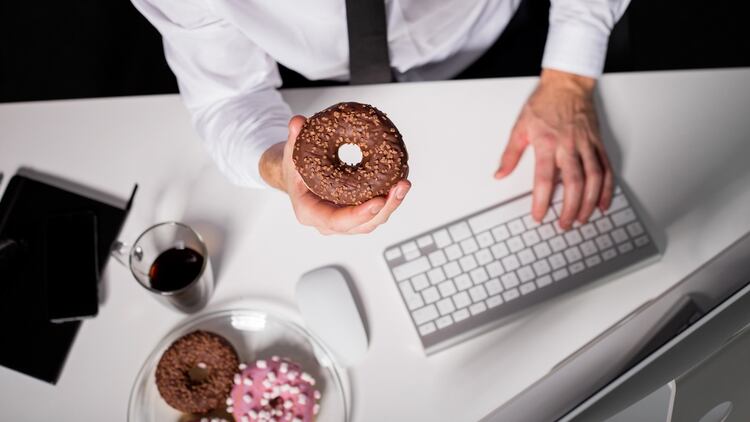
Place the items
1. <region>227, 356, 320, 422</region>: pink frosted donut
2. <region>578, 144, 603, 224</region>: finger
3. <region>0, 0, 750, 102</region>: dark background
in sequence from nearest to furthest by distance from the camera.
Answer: <region>227, 356, 320, 422</region>: pink frosted donut → <region>578, 144, 603, 224</region>: finger → <region>0, 0, 750, 102</region>: dark background

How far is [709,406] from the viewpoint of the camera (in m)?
0.47

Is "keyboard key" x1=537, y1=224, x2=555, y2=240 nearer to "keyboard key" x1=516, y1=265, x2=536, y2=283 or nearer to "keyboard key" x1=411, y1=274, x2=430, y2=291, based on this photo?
"keyboard key" x1=516, y1=265, x2=536, y2=283

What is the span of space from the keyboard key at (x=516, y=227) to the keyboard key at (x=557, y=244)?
4 centimetres

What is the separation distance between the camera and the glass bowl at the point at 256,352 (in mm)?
788

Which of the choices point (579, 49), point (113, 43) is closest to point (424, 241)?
point (579, 49)

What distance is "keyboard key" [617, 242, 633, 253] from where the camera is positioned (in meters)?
0.84

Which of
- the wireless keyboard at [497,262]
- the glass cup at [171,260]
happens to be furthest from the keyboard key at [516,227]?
the glass cup at [171,260]

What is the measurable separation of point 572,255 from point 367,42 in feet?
1.31

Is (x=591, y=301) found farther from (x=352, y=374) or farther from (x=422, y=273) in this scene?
(x=352, y=374)

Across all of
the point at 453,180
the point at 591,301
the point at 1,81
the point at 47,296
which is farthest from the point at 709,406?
the point at 1,81

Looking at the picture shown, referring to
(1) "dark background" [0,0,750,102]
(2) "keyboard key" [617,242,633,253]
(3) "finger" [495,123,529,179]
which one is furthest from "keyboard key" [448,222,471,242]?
(1) "dark background" [0,0,750,102]

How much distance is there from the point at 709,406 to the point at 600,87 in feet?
1.94

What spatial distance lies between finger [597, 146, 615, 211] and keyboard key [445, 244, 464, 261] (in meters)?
0.21

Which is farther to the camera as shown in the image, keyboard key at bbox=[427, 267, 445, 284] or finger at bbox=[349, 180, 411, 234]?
keyboard key at bbox=[427, 267, 445, 284]
